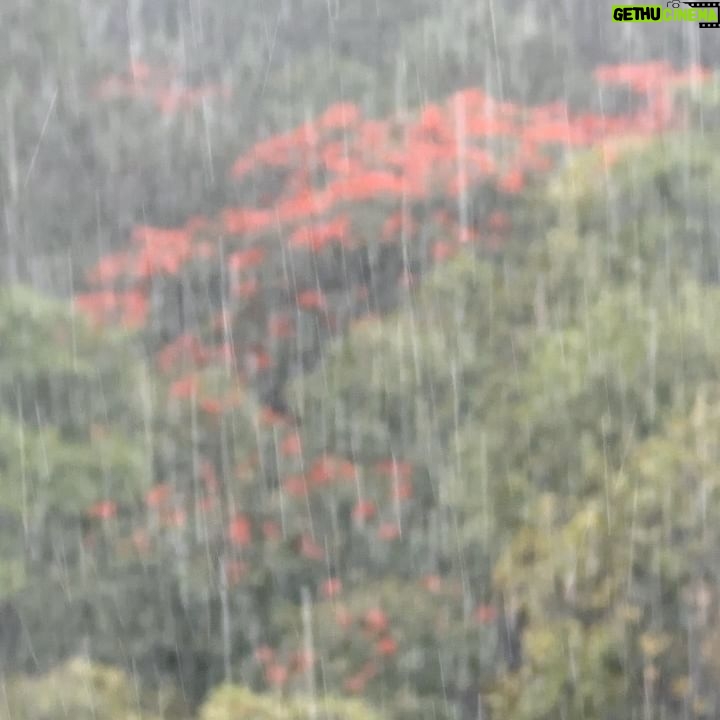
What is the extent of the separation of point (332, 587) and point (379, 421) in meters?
0.80

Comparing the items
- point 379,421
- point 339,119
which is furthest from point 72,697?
point 339,119

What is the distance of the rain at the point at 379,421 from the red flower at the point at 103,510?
6 cm

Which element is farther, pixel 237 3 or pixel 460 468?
pixel 237 3

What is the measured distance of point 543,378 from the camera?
426 centimetres

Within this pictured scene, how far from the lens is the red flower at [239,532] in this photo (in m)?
4.97

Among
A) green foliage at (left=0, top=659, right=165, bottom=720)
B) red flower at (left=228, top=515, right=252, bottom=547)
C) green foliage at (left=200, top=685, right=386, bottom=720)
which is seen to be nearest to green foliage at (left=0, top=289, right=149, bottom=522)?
red flower at (left=228, top=515, right=252, bottom=547)

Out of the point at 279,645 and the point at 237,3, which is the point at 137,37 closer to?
the point at 237,3

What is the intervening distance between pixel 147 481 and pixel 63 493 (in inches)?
14.5

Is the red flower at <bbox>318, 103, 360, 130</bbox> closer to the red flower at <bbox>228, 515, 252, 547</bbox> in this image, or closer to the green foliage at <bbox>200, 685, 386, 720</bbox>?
the red flower at <bbox>228, 515, 252, 547</bbox>

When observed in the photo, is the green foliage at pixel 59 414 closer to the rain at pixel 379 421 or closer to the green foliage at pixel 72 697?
the rain at pixel 379 421

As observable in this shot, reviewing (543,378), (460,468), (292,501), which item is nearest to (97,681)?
(292,501)

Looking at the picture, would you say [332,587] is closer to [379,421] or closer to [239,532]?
[239,532]

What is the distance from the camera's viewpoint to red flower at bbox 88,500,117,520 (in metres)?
4.84

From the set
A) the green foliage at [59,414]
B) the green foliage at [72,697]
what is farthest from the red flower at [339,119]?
the green foliage at [72,697]
